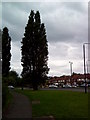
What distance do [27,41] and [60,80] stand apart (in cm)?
9622

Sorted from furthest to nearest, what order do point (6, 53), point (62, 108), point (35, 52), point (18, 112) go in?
point (35, 52) → point (6, 53) → point (62, 108) → point (18, 112)

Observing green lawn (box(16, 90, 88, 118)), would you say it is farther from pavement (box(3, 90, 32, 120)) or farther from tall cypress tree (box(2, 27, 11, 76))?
tall cypress tree (box(2, 27, 11, 76))

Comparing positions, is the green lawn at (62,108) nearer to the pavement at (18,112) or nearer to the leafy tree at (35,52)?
the pavement at (18,112)

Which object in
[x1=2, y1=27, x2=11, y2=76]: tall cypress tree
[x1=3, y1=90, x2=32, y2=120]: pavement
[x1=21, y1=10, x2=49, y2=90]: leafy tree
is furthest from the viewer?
[x1=21, y1=10, x2=49, y2=90]: leafy tree

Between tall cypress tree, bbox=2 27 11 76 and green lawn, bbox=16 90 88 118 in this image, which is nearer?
green lawn, bbox=16 90 88 118

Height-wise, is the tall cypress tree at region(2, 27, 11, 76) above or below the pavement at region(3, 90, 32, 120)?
above

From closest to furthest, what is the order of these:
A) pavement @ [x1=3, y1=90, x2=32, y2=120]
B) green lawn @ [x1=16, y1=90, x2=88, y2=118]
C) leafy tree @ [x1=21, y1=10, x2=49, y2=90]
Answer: pavement @ [x1=3, y1=90, x2=32, y2=120] → green lawn @ [x1=16, y1=90, x2=88, y2=118] → leafy tree @ [x1=21, y1=10, x2=49, y2=90]

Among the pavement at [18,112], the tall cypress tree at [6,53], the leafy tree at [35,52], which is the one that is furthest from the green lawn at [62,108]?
the leafy tree at [35,52]

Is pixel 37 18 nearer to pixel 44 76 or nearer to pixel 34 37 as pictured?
pixel 34 37

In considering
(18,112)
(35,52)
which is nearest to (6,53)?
(35,52)

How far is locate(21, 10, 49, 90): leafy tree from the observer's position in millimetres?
59438

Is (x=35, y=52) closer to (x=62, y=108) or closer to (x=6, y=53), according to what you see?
(x=6, y=53)

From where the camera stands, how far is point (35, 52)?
60750 millimetres

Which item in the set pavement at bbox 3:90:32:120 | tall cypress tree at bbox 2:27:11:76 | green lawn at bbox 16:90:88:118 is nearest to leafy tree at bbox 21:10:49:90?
tall cypress tree at bbox 2:27:11:76
